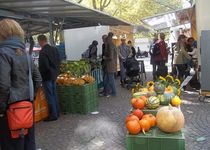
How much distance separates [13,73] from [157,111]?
2.16 m

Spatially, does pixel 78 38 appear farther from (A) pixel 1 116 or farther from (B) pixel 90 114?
(A) pixel 1 116

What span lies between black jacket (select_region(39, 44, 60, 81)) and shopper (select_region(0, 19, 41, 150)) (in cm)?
387

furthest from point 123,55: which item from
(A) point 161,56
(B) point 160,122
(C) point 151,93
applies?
(B) point 160,122

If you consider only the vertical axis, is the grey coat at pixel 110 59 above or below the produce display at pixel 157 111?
above

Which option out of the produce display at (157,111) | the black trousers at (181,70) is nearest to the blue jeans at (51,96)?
the produce display at (157,111)

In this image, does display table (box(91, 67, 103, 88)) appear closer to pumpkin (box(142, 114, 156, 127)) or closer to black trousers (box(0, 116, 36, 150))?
pumpkin (box(142, 114, 156, 127))

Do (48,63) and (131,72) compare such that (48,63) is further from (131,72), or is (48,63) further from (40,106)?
(131,72)

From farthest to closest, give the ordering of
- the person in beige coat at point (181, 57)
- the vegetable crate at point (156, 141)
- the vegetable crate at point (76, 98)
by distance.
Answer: the person in beige coat at point (181, 57) < the vegetable crate at point (76, 98) < the vegetable crate at point (156, 141)

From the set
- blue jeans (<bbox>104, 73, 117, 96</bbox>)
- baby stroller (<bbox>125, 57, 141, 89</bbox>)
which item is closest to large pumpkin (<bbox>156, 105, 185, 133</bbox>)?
blue jeans (<bbox>104, 73, 117, 96</bbox>)

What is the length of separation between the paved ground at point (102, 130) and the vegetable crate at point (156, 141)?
4.78 feet

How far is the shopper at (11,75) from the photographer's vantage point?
3.84 meters

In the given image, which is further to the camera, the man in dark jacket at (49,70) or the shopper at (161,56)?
the shopper at (161,56)

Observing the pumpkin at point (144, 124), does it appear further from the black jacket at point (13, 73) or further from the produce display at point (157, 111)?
the black jacket at point (13, 73)

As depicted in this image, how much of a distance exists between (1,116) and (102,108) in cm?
564
